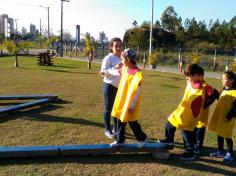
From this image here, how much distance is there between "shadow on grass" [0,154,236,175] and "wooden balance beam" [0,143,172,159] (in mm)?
77

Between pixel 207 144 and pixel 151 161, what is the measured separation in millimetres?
1457

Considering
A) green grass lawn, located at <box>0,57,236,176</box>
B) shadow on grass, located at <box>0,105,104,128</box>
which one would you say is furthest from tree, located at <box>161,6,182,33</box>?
shadow on grass, located at <box>0,105,104,128</box>

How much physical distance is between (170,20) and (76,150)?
42503mm

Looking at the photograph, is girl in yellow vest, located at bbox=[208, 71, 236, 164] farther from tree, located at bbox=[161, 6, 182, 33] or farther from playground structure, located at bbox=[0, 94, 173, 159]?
tree, located at bbox=[161, 6, 182, 33]

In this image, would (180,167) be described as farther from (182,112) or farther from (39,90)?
(39,90)

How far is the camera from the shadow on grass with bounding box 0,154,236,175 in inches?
196

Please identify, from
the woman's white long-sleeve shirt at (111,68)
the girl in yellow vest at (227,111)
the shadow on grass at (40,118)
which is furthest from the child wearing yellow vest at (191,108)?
the shadow on grass at (40,118)

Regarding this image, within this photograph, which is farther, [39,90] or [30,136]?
[39,90]

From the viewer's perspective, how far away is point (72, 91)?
1198cm

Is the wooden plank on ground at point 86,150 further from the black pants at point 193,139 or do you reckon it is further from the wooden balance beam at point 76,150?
the black pants at point 193,139

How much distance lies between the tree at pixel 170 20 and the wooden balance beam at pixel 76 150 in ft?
135

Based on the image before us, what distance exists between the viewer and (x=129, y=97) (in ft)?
16.5

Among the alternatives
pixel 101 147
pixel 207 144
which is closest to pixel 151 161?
pixel 101 147

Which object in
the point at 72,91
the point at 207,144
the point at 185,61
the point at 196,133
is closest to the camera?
the point at 196,133
